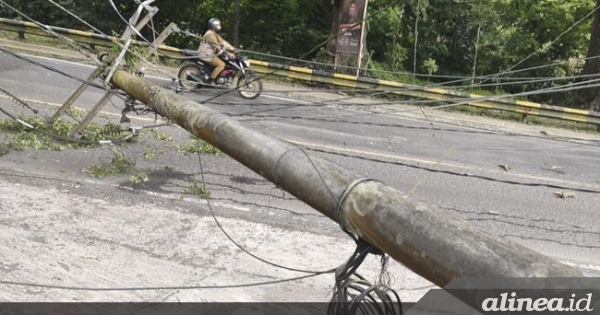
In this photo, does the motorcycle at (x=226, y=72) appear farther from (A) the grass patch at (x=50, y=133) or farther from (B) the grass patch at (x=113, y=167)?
(B) the grass patch at (x=113, y=167)

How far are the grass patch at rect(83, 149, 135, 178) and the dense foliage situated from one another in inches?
468

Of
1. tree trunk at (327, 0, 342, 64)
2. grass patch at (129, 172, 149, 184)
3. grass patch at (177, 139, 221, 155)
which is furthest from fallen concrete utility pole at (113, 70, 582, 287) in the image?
tree trunk at (327, 0, 342, 64)

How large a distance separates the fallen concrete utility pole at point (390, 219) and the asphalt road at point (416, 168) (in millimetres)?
3159

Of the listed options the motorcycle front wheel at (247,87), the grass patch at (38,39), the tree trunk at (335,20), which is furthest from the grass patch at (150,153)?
the grass patch at (38,39)

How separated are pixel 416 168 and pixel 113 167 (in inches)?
193

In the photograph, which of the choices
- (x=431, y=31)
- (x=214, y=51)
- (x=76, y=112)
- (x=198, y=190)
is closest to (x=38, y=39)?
(x=214, y=51)

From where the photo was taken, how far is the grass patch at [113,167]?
858 centimetres

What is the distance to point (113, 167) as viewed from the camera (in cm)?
880

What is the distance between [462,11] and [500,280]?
21.4 meters

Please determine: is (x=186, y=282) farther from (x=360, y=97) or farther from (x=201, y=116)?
(x=360, y=97)

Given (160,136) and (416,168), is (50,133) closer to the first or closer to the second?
(160,136)

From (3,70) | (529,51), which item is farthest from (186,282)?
(529,51)

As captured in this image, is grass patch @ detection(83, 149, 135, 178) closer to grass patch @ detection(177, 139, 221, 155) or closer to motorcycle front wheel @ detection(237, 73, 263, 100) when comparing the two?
grass patch @ detection(177, 139, 221, 155)

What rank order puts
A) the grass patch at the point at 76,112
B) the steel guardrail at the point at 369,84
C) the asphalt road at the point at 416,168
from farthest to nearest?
the steel guardrail at the point at 369,84 < the grass patch at the point at 76,112 < the asphalt road at the point at 416,168
